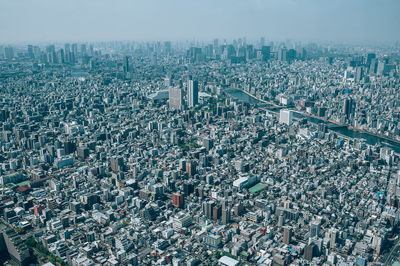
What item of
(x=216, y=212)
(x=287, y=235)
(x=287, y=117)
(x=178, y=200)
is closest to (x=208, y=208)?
(x=216, y=212)

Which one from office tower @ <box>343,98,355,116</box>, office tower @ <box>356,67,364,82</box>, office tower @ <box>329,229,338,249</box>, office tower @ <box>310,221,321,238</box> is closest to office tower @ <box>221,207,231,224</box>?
office tower @ <box>310,221,321,238</box>

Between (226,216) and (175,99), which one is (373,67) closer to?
(175,99)

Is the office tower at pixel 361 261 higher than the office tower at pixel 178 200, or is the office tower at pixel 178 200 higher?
the office tower at pixel 178 200

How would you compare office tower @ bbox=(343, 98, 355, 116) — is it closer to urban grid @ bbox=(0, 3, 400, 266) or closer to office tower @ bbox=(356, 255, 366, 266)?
urban grid @ bbox=(0, 3, 400, 266)

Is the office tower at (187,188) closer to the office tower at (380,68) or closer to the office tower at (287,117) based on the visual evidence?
the office tower at (287,117)

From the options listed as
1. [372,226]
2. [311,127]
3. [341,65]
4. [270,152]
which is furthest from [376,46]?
[372,226]

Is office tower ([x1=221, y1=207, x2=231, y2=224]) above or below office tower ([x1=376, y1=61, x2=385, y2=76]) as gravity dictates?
below

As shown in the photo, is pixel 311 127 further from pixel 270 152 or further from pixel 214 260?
pixel 214 260

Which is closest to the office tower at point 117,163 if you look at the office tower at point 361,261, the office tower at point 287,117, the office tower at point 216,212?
the office tower at point 216,212
